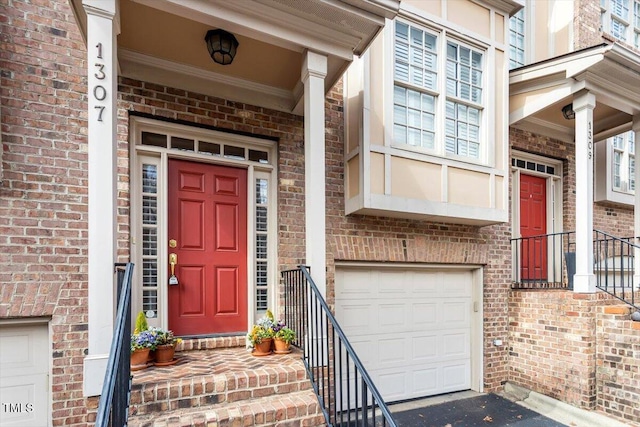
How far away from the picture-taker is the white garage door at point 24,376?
116 inches

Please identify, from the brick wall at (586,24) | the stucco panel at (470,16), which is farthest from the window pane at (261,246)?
the brick wall at (586,24)

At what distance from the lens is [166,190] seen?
3615 mm

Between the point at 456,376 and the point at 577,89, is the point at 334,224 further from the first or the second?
the point at 577,89

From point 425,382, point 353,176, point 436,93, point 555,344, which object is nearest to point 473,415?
point 425,382

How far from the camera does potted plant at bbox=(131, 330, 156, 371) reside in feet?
9.45

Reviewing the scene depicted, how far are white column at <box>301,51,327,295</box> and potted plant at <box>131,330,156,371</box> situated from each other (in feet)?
4.55

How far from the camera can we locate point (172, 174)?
12.1 ft

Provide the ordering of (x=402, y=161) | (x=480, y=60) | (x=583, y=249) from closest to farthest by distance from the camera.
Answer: (x=402, y=161)
(x=583, y=249)
(x=480, y=60)

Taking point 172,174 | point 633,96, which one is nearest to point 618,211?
point 633,96

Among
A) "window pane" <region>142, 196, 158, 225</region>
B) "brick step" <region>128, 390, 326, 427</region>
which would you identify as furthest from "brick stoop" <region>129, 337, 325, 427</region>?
"window pane" <region>142, 196, 158, 225</region>

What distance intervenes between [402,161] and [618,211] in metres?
5.01

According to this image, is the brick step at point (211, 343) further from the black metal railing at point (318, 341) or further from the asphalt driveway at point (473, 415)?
the asphalt driveway at point (473, 415)

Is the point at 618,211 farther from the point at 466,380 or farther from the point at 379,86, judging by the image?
the point at 379,86

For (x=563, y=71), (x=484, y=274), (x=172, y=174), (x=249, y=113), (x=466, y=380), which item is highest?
(x=563, y=71)
